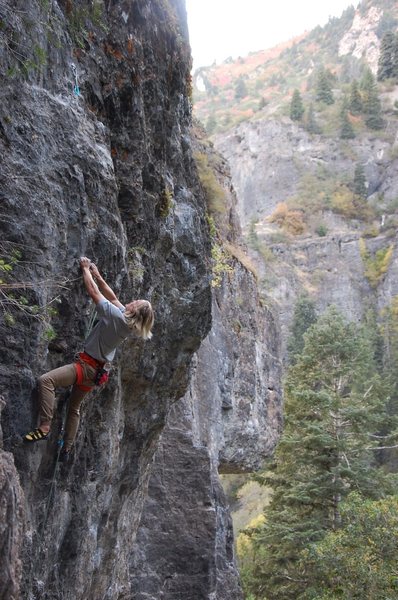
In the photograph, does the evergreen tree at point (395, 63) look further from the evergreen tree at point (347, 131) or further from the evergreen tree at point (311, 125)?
the evergreen tree at point (311, 125)

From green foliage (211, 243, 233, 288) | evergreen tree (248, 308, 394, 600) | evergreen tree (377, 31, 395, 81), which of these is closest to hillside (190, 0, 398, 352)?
evergreen tree (377, 31, 395, 81)

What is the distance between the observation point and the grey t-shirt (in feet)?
17.5

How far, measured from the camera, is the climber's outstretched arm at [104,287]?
18.4 feet

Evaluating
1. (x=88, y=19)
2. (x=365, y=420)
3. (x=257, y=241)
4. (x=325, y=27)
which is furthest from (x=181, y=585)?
(x=325, y=27)

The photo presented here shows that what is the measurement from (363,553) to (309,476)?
676 centimetres

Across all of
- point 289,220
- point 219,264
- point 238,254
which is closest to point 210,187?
point 219,264

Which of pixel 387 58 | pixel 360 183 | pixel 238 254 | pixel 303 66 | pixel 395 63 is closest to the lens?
pixel 238 254

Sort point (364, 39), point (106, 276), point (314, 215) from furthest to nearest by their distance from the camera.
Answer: point (364, 39) → point (314, 215) → point (106, 276)

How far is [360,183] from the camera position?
204 ft

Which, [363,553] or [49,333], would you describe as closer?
[49,333]

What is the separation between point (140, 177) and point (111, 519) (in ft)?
13.5

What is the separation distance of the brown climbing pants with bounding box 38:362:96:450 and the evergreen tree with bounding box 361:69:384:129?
68375 millimetres

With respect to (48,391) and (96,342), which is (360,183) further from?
(48,391)

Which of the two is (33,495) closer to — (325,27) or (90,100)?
(90,100)
